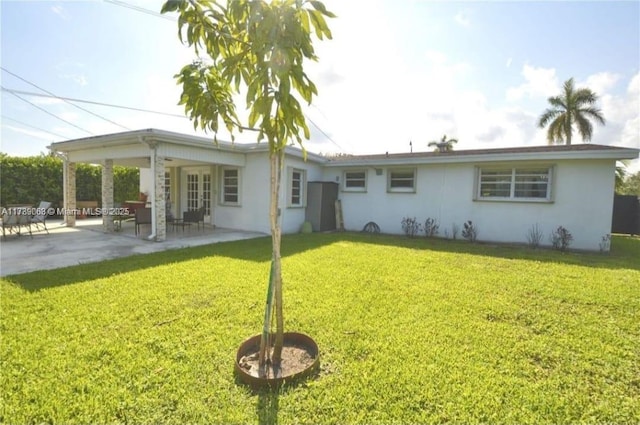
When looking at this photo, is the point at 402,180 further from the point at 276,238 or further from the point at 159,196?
the point at 276,238

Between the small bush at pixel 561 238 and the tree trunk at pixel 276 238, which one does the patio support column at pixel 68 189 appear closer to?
the tree trunk at pixel 276 238

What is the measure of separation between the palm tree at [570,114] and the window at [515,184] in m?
16.8

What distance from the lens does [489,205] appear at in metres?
10.3

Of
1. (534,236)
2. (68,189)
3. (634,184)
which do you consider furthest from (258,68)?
(634,184)

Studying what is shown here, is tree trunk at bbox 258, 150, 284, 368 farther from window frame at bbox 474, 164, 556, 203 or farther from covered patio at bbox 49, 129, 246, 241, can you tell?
window frame at bbox 474, 164, 556, 203

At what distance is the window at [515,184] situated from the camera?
9.62m

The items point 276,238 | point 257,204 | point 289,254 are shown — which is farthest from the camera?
point 257,204

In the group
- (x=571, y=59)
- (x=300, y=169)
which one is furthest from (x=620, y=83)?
(x=300, y=169)

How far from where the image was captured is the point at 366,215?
1266cm

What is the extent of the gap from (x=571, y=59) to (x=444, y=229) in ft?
20.8

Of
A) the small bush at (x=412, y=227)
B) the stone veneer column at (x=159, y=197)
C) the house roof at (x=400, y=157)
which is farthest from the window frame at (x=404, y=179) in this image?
the stone veneer column at (x=159, y=197)

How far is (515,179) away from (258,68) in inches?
421

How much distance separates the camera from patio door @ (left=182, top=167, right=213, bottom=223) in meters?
12.8

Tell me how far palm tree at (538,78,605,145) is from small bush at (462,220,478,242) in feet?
58.9
